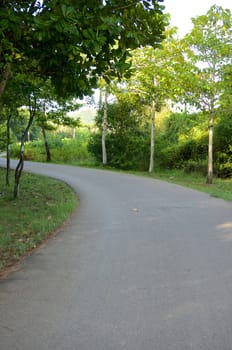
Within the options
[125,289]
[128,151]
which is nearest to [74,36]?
[125,289]

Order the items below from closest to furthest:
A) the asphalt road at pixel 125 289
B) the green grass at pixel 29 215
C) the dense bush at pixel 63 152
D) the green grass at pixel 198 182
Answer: the asphalt road at pixel 125 289 < the green grass at pixel 29 215 < the green grass at pixel 198 182 < the dense bush at pixel 63 152

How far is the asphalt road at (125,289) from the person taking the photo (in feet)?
10.8

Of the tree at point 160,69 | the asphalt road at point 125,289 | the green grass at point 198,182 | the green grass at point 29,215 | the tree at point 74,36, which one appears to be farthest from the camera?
the tree at point 160,69

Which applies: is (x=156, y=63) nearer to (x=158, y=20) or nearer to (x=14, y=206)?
(x=14, y=206)

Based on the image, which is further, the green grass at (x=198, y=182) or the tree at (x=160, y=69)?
the tree at (x=160, y=69)

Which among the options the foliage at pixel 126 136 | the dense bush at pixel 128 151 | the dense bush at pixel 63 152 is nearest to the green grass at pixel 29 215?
the dense bush at pixel 128 151

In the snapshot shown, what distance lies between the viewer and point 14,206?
34.5ft

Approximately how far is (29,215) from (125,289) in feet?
17.6

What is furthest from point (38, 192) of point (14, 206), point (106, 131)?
point (106, 131)

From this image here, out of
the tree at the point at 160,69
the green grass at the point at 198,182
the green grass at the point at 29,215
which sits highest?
the tree at the point at 160,69

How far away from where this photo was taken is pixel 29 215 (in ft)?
30.3

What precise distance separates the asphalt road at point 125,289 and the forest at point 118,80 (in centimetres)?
287

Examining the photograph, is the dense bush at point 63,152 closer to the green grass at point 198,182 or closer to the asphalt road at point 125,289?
the green grass at point 198,182

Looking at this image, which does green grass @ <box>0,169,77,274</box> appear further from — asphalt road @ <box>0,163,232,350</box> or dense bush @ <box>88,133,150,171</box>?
dense bush @ <box>88,133,150,171</box>
